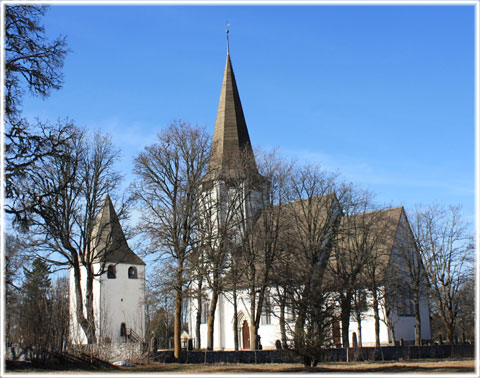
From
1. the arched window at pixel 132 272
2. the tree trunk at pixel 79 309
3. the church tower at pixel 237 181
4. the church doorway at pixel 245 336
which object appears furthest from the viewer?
the arched window at pixel 132 272

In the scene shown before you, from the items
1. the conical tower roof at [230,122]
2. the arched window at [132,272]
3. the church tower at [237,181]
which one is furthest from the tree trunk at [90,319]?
the arched window at [132,272]

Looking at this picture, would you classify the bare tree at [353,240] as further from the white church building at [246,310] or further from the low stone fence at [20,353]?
the low stone fence at [20,353]

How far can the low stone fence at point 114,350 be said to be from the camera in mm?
23516

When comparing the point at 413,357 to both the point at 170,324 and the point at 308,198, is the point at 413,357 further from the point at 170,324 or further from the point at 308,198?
the point at 170,324

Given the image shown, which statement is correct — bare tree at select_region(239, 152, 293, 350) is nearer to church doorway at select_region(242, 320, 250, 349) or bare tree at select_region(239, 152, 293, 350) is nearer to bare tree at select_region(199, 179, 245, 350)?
bare tree at select_region(199, 179, 245, 350)

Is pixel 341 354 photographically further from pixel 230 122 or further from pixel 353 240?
pixel 230 122

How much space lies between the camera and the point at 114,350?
88.5ft

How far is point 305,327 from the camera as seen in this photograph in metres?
21.5

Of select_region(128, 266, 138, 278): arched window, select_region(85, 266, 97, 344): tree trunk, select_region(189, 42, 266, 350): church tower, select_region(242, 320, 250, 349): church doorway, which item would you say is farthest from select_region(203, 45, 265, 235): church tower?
select_region(128, 266, 138, 278): arched window

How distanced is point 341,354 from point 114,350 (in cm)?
1234

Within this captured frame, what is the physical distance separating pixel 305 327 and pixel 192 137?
14.7m

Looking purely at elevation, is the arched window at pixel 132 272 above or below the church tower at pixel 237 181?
below

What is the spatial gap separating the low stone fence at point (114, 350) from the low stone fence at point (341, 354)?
1248mm

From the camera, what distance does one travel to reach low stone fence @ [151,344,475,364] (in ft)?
91.5
